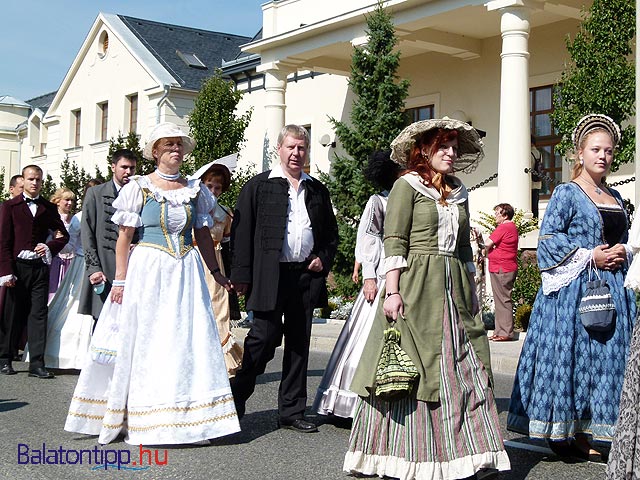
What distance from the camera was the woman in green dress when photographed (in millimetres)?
4672

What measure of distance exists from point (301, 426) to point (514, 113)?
435 inches

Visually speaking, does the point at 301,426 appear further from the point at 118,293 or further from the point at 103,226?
the point at 103,226

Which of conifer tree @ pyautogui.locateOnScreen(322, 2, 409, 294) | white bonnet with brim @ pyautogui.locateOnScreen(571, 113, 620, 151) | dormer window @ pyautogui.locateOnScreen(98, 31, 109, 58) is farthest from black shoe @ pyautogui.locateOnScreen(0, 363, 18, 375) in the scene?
dormer window @ pyautogui.locateOnScreen(98, 31, 109, 58)

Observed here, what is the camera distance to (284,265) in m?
6.49

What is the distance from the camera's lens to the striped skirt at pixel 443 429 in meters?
4.63

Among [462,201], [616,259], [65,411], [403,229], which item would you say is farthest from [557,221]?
[65,411]

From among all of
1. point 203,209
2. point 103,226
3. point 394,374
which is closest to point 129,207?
point 203,209

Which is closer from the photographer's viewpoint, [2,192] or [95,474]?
[95,474]

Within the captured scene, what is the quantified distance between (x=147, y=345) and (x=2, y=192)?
1373 inches

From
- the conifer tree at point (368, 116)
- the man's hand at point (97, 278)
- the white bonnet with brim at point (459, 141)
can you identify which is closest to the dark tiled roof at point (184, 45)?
the conifer tree at point (368, 116)

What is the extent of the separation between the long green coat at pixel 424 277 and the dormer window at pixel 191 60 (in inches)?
1154

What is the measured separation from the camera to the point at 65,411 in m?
7.21

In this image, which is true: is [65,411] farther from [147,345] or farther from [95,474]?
[95,474]

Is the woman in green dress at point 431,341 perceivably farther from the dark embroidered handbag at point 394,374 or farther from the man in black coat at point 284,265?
the man in black coat at point 284,265
